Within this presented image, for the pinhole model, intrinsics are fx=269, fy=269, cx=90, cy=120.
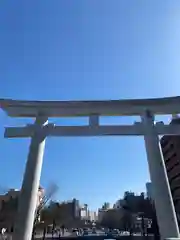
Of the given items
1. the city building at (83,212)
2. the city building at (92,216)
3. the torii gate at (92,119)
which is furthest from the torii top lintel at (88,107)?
the city building at (92,216)

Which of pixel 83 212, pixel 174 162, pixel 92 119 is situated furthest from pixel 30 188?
pixel 83 212

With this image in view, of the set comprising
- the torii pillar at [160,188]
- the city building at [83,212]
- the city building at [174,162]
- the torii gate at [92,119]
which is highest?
the city building at [83,212]

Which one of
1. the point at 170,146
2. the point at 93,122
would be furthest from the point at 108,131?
the point at 170,146

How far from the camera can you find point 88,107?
9578 mm

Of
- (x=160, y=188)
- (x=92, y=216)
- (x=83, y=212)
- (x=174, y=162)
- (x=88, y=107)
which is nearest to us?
(x=160, y=188)

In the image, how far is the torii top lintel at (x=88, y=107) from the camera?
9430 millimetres

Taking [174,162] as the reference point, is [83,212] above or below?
above

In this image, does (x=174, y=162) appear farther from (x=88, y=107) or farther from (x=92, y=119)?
(x=88, y=107)

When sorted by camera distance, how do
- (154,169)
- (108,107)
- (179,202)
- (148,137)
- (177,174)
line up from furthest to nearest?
(177,174) < (179,202) < (108,107) < (148,137) < (154,169)

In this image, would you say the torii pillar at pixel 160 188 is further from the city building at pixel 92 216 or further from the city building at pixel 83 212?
the city building at pixel 92 216

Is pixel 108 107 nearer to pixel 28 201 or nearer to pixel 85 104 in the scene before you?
pixel 85 104

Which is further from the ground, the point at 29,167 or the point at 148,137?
the point at 148,137

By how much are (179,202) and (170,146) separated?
32.1 feet

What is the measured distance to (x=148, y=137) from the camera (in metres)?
9.04
